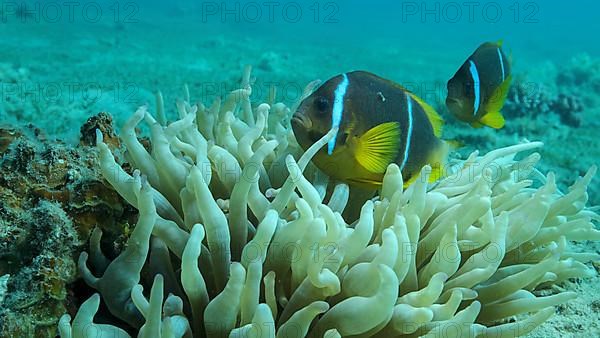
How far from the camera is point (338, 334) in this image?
1431 mm

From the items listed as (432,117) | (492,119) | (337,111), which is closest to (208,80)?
(492,119)

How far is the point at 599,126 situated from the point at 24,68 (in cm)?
814

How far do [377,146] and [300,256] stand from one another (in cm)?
57

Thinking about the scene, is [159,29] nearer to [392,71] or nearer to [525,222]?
[392,71]

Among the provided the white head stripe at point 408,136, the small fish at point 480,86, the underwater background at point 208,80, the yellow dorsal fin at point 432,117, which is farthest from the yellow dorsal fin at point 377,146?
the small fish at point 480,86

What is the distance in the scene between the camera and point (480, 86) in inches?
125

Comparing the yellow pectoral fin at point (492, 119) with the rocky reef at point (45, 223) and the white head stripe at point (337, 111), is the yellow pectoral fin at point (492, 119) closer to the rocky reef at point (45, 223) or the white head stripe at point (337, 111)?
the white head stripe at point (337, 111)

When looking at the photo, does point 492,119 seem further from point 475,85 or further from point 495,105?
point 475,85

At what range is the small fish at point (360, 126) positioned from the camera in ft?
6.47

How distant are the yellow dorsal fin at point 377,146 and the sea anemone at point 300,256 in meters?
0.08

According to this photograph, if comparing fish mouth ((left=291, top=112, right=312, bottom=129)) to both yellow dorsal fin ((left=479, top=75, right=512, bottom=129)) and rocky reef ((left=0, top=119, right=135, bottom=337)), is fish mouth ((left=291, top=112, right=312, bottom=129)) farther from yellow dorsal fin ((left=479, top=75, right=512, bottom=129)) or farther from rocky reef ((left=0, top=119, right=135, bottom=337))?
yellow dorsal fin ((left=479, top=75, right=512, bottom=129))

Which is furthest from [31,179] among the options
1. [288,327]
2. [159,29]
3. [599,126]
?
[159,29]

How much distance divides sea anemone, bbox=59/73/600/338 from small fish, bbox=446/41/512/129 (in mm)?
1107

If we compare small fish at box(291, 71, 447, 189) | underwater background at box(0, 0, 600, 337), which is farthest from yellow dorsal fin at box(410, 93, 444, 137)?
underwater background at box(0, 0, 600, 337)
